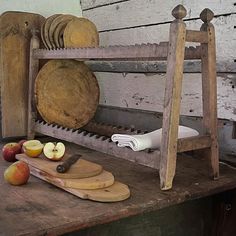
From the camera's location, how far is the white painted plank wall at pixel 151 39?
1218 millimetres

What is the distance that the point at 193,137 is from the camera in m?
1.01

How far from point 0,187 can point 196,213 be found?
60 centimetres

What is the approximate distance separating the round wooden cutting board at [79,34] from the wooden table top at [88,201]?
511 mm

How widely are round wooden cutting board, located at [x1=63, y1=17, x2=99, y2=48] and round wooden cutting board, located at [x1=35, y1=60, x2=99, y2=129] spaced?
13 cm

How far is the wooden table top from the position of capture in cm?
74

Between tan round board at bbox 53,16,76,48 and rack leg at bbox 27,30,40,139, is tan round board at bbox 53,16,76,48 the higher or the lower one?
the higher one

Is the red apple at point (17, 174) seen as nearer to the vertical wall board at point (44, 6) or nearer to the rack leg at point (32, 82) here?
the rack leg at point (32, 82)

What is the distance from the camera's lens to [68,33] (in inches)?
55.0

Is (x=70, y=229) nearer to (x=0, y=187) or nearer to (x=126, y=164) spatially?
(x=0, y=187)

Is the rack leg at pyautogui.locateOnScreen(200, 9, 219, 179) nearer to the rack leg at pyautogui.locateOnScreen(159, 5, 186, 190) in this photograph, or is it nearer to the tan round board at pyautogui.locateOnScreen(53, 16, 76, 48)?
the rack leg at pyautogui.locateOnScreen(159, 5, 186, 190)

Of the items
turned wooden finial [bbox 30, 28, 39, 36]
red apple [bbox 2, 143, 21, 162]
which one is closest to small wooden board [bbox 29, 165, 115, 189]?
red apple [bbox 2, 143, 21, 162]

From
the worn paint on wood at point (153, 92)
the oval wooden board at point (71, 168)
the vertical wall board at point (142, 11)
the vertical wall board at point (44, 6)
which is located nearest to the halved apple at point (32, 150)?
the oval wooden board at point (71, 168)

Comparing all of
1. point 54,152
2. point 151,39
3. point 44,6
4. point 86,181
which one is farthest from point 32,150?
point 44,6

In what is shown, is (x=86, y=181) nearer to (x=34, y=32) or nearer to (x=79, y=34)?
(x=79, y=34)
